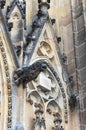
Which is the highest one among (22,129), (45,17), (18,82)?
(45,17)

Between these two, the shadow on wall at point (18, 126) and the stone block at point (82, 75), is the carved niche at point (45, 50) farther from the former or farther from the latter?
the shadow on wall at point (18, 126)

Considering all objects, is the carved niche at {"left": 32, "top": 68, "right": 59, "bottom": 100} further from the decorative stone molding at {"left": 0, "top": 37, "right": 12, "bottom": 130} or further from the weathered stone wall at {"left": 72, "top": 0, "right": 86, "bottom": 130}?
the decorative stone molding at {"left": 0, "top": 37, "right": 12, "bottom": 130}

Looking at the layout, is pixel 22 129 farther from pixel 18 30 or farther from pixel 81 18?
pixel 81 18

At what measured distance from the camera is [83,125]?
7309 mm

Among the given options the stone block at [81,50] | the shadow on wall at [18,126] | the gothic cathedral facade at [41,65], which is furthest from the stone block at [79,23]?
the shadow on wall at [18,126]

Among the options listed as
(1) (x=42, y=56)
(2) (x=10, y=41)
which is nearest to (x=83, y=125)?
(1) (x=42, y=56)

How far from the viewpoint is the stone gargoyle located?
6553 mm

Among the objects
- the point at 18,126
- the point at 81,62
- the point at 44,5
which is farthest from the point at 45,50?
the point at 18,126

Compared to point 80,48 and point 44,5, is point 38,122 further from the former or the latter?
point 44,5

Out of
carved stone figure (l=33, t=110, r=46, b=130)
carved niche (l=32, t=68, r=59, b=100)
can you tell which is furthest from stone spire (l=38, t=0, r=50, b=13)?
carved stone figure (l=33, t=110, r=46, b=130)

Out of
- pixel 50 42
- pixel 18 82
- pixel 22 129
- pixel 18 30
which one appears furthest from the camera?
pixel 50 42

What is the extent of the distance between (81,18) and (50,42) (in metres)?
0.84

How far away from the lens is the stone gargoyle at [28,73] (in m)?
6.55

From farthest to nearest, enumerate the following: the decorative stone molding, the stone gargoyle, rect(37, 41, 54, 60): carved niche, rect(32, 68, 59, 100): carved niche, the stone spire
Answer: the stone spire
rect(37, 41, 54, 60): carved niche
rect(32, 68, 59, 100): carved niche
the stone gargoyle
the decorative stone molding
